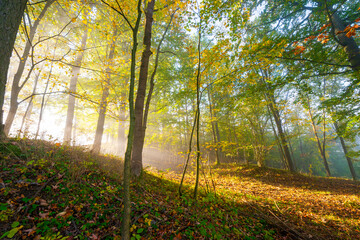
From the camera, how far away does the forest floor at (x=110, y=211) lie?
2.04m

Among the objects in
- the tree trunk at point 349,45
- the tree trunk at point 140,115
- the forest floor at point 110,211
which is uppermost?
the tree trunk at point 349,45

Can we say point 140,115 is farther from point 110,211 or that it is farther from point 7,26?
point 7,26

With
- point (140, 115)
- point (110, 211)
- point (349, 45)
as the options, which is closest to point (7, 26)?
point (140, 115)

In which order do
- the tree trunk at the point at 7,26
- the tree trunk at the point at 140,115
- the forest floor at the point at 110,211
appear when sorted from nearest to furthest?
1. the forest floor at the point at 110,211
2. the tree trunk at the point at 7,26
3. the tree trunk at the point at 140,115

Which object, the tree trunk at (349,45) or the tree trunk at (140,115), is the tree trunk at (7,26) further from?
the tree trunk at (349,45)

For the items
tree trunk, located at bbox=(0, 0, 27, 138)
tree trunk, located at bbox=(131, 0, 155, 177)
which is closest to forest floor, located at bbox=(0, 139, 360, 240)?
tree trunk, located at bbox=(131, 0, 155, 177)

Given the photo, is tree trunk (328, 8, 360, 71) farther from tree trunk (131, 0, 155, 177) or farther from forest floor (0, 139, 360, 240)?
tree trunk (131, 0, 155, 177)

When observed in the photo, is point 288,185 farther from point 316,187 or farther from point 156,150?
point 156,150

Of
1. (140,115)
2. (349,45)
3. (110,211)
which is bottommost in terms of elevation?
(110,211)

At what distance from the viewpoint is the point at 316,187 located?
744 centimetres

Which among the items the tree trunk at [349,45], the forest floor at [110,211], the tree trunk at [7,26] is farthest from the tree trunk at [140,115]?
the tree trunk at [349,45]

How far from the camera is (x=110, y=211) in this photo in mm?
2602

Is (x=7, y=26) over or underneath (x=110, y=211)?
over

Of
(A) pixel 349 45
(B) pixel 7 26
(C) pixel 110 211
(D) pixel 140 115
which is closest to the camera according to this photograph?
(B) pixel 7 26
